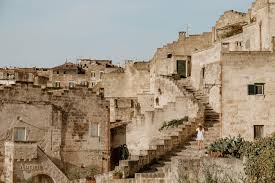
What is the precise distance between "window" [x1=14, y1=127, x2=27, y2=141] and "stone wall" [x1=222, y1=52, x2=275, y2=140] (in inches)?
428

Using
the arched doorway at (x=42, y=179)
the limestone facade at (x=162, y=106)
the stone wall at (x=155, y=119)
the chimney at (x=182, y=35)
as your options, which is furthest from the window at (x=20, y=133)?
the chimney at (x=182, y=35)

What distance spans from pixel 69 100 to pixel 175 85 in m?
6.03

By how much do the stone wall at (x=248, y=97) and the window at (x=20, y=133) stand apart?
10.9 metres

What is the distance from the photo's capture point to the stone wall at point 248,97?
28.8 meters

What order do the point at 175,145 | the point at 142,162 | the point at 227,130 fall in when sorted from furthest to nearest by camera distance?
the point at 227,130 → the point at 175,145 → the point at 142,162

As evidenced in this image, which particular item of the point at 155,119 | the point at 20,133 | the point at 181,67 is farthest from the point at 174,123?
the point at 181,67

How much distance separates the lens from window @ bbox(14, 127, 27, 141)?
3281 centimetres

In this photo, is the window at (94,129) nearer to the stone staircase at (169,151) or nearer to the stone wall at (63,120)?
the stone wall at (63,120)

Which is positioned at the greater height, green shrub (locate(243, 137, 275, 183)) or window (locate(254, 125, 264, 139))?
window (locate(254, 125, 264, 139))

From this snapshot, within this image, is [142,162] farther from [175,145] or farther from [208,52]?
[208,52]

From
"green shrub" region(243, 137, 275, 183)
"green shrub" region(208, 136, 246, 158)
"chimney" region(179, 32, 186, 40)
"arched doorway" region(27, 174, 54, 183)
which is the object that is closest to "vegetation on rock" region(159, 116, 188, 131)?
"arched doorway" region(27, 174, 54, 183)

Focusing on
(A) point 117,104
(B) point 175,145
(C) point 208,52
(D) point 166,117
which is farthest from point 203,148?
(A) point 117,104

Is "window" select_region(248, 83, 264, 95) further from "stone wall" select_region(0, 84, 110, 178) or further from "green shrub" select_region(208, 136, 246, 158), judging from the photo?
"stone wall" select_region(0, 84, 110, 178)

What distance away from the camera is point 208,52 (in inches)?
1328
